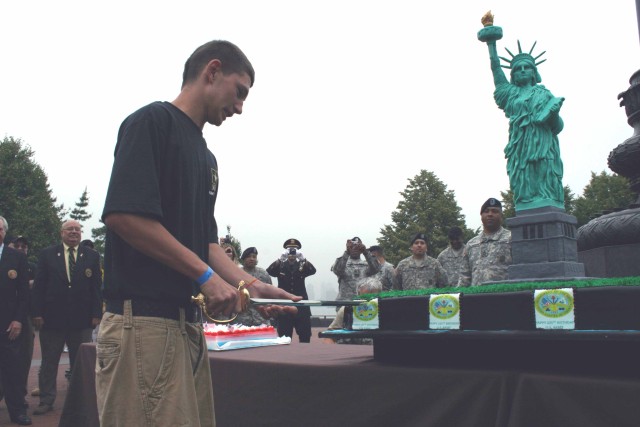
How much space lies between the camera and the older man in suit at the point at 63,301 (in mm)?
6250

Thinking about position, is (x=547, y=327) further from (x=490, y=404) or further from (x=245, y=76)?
(x=245, y=76)

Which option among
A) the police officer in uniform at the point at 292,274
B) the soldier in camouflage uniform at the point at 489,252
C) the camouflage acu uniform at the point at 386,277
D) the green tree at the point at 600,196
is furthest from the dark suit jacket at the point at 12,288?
the green tree at the point at 600,196

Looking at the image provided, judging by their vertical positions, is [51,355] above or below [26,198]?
below

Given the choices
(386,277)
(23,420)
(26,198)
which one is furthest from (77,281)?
(26,198)

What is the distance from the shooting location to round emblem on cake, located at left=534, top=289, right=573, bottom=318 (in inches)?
84.4

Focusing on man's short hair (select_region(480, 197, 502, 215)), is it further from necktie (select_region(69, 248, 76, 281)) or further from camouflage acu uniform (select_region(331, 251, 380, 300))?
necktie (select_region(69, 248, 76, 281))

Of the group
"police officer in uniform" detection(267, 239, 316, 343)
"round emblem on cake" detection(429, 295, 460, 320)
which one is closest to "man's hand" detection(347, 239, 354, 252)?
"police officer in uniform" detection(267, 239, 316, 343)

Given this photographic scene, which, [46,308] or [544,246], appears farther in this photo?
[46,308]

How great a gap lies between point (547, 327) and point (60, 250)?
6027 millimetres

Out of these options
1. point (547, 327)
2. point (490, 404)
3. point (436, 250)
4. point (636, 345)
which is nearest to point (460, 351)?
point (490, 404)

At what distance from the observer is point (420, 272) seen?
23.1 ft

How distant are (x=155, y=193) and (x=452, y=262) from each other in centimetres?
638

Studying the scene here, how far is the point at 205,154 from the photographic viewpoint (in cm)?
204

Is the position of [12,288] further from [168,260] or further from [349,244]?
[168,260]
